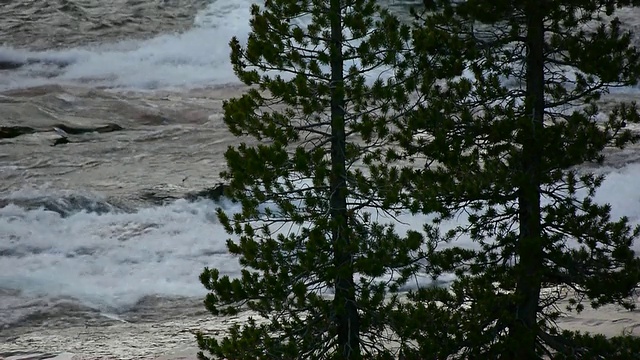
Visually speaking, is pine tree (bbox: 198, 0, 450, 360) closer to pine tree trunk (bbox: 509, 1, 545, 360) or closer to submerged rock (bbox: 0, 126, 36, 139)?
pine tree trunk (bbox: 509, 1, 545, 360)

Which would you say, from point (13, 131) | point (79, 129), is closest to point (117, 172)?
point (79, 129)

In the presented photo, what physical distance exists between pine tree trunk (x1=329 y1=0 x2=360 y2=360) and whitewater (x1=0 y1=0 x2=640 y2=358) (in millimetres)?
2901

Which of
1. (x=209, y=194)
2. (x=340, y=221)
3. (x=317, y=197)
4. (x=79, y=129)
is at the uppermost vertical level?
(x=79, y=129)

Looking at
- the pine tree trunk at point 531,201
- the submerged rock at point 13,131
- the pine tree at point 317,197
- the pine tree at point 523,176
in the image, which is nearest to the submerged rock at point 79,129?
the submerged rock at point 13,131

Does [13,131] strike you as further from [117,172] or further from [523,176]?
[523,176]

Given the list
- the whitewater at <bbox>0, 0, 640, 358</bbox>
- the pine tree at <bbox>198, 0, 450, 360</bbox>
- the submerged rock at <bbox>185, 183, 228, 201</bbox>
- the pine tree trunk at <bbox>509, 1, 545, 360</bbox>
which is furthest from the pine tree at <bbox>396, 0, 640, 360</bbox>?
the submerged rock at <bbox>185, 183, 228, 201</bbox>

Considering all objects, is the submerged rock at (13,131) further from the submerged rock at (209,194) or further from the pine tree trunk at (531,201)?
the pine tree trunk at (531,201)

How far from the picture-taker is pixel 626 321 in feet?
34.0

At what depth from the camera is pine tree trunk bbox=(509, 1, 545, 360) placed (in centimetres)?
802

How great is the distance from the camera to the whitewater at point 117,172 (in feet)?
39.4

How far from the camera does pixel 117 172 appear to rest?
1634 centimetres

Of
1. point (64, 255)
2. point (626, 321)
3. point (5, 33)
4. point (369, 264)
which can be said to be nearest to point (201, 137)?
point (64, 255)

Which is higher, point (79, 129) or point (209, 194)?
point (79, 129)

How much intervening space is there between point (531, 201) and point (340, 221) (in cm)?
140
